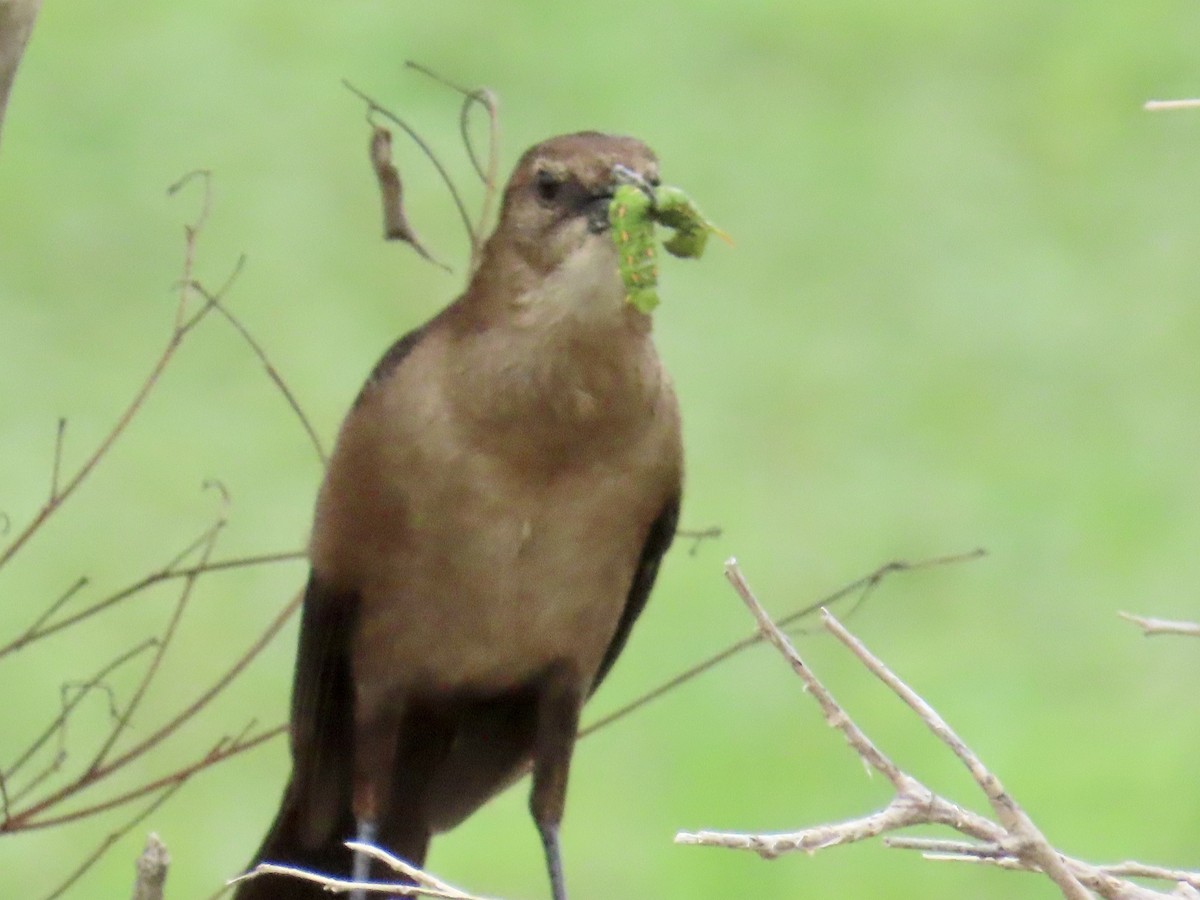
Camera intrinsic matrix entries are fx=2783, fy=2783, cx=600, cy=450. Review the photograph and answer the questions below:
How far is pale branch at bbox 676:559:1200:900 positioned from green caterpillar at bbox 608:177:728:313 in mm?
915

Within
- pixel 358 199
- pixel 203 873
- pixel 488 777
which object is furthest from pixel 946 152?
pixel 488 777

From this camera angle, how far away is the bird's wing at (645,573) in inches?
161

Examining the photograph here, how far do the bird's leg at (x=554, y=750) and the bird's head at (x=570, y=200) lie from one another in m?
0.69

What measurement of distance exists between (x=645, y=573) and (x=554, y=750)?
0.31 metres

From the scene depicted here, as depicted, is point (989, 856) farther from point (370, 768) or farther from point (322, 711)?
point (322, 711)

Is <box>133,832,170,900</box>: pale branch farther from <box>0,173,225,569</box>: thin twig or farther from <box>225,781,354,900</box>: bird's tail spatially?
<box>225,781,354,900</box>: bird's tail

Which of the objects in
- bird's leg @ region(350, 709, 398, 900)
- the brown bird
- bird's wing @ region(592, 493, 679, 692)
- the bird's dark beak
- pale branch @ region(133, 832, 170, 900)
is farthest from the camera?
bird's leg @ region(350, 709, 398, 900)

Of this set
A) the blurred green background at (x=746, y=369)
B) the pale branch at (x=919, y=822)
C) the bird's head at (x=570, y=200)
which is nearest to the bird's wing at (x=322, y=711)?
the bird's head at (x=570, y=200)

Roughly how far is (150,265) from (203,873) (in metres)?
2.26

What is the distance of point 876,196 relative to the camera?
8477mm

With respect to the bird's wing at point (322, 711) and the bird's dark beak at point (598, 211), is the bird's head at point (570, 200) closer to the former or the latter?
the bird's dark beak at point (598, 211)

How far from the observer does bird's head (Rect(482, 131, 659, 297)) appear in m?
3.71

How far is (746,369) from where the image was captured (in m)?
7.75

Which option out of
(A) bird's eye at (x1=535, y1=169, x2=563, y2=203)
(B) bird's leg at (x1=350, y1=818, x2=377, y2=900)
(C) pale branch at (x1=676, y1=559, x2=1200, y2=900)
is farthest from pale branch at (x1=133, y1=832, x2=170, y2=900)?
(A) bird's eye at (x1=535, y1=169, x2=563, y2=203)
